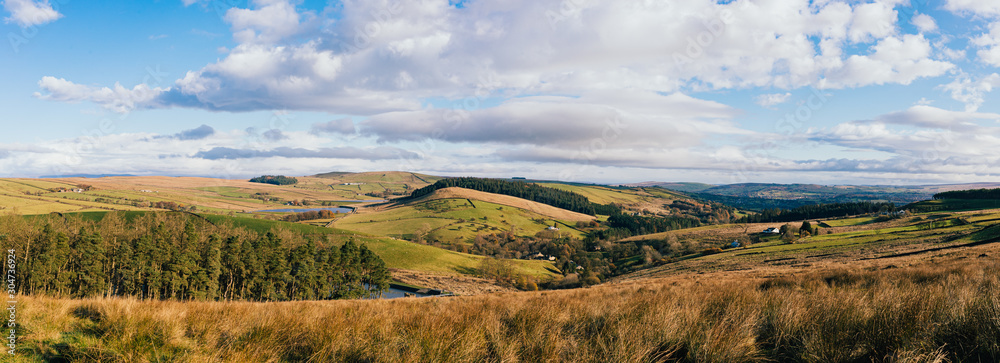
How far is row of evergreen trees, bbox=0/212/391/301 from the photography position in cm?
5444

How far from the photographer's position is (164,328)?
260 inches

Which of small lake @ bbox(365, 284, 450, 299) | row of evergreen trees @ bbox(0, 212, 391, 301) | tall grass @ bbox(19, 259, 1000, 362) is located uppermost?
tall grass @ bbox(19, 259, 1000, 362)

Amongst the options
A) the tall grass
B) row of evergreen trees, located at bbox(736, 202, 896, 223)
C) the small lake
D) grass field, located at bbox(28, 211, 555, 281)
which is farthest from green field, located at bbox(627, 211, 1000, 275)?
row of evergreen trees, located at bbox(736, 202, 896, 223)

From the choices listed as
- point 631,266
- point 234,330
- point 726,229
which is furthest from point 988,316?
point 726,229

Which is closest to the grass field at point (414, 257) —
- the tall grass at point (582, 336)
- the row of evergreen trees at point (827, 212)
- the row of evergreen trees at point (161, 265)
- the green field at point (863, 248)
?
the row of evergreen trees at point (161, 265)

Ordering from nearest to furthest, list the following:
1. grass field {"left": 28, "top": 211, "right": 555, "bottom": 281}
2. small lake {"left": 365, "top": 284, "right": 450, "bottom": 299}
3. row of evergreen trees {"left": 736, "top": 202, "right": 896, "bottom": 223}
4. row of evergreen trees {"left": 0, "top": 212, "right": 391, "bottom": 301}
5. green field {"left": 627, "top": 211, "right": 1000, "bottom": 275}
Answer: green field {"left": 627, "top": 211, "right": 1000, "bottom": 275}
row of evergreen trees {"left": 0, "top": 212, "right": 391, "bottom": 301}
small lake {"left": 365, "top": 284, "right": 450, "bottom": 299}
grass field {"left": 28, "top": 211, "right": 555, "bottom": 281}
row of evergreen trees {"left": 736, "top": 202, "right": 896, "bottom": 223}

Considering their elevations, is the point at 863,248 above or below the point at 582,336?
below

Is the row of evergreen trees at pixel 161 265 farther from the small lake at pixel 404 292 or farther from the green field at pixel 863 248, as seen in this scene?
the green field at pixel 863 248

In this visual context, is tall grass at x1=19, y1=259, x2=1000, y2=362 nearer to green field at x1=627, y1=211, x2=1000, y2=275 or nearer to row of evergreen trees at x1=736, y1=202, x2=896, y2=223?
green field at x1=627, y1=211, x2=1000, y2=275

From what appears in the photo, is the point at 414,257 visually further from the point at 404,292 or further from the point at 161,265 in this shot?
the point at 161,265

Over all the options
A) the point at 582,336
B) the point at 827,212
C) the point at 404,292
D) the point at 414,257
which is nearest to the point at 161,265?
the point at 404,292

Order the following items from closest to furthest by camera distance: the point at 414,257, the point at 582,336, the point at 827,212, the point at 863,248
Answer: the point at 582,336, the point at 863,248, the point at 414,257, the point at 827,212

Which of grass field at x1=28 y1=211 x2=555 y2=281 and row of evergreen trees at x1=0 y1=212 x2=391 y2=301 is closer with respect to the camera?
row of evergreen trees at x1=0 y1=212 x2=391 y2=301

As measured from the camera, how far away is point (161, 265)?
191 ft
